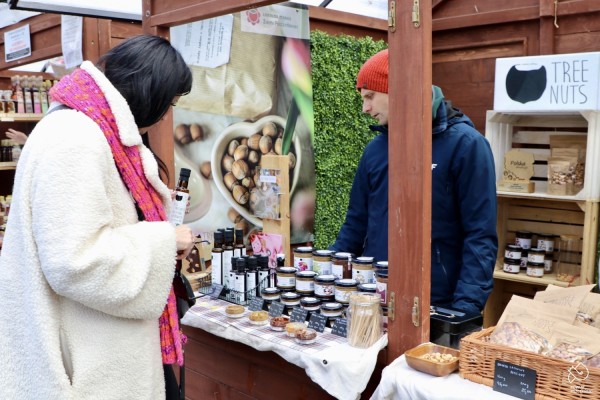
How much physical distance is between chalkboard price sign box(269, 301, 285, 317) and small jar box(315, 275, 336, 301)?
0.14m

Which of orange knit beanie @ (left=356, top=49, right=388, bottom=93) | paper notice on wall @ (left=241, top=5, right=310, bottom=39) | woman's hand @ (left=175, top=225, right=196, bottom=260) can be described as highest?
paper notice on wall @ (left=241, top=5, right=310, bottom=39)

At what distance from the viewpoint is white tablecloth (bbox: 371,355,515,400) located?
148 cm

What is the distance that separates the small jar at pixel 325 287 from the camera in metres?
2.08

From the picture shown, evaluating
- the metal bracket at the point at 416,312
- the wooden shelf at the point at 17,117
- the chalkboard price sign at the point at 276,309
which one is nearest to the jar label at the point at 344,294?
the chalkboard price sign at the point at 276,309

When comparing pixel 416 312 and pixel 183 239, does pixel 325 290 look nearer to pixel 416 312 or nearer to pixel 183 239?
pixel 416 312

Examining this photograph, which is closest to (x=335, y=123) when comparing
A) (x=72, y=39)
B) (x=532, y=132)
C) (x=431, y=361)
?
(x=532, y=132)

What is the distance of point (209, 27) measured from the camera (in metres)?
4.15

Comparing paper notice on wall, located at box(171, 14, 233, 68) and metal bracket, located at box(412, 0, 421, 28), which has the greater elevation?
paper notice on wall, located at box(171, 14, 233, 68)

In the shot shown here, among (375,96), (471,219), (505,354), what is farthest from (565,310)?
(375,96)

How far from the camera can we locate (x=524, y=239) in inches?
160

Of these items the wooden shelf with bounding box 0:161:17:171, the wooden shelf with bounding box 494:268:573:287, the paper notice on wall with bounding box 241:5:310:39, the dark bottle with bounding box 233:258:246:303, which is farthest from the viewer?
the wooden shelf with bounding box 0:161:17:171

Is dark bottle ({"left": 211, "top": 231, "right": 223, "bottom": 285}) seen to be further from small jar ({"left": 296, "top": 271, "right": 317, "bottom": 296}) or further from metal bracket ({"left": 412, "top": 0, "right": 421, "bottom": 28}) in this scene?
metal bracket ({"left": 412, "top": 0, "right": 421, "bottom": 28})

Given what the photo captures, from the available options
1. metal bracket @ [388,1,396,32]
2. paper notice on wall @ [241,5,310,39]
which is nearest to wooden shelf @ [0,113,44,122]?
paper notice on wall @ [241,5,310,39]

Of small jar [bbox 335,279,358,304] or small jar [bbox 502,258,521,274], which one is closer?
small jar [bbox 335,279,358,304]
